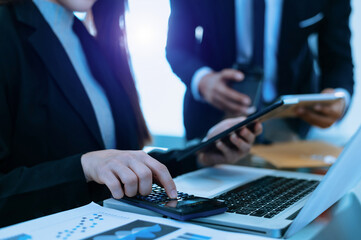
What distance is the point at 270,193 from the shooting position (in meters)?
0.64

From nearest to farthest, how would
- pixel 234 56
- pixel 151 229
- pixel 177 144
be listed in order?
pixel 151 229, pixel 177 144, pixel 234 56

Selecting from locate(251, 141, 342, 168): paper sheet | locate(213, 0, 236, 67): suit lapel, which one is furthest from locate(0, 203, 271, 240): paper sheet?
locate(213, 0, 236, 67): suit lapel

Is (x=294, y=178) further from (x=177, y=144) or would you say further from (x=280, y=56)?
(x=280, y=56)

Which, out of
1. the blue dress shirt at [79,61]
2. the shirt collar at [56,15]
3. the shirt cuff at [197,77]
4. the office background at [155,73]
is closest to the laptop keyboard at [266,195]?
the office background at [155,73]

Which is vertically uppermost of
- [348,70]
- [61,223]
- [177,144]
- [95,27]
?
[95,27]

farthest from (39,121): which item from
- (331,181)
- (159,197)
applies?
(331,181)

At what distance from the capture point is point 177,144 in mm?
1342

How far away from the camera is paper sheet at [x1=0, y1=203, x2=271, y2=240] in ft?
1.38

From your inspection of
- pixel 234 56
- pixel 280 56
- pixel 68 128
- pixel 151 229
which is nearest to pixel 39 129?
pixel 68 128

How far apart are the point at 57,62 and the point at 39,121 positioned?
13cm

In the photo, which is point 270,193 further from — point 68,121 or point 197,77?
point 197,77

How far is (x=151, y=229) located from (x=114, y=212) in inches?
3.7

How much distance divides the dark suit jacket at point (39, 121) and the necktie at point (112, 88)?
103mm

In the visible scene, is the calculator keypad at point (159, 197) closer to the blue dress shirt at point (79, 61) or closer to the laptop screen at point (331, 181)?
the laptop screen at point (331, 181)
